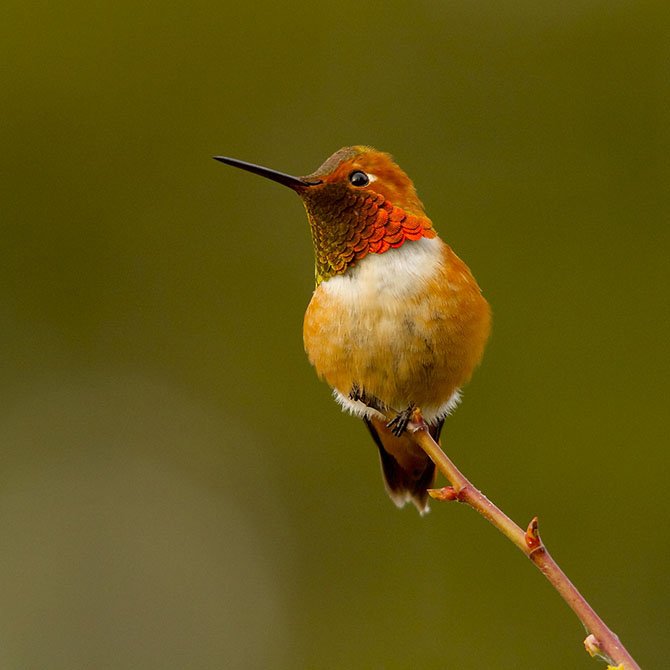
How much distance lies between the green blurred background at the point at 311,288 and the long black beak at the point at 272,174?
10.1ft

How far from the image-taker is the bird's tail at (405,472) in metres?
3.81

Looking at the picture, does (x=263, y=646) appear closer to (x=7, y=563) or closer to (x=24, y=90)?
(x=7, y=563)

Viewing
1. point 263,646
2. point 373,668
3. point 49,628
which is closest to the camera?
point 373,668

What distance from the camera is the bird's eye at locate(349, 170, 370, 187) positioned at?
3.25 m

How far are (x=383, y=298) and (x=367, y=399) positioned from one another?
1.29 ft

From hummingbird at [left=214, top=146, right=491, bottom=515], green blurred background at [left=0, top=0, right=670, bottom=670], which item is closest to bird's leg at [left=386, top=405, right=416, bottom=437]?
hummingbird at [left=214, top=146, right=491, bottom=515]

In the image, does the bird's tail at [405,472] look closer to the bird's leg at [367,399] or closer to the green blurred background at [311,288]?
the bird's leg at [367,399]

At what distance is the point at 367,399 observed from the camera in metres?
3.30

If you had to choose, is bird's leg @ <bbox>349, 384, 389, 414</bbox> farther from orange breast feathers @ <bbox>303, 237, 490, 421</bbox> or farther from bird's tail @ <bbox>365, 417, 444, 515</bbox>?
bird's tail @ <bbox>365, 417, 444, 515</bbox>

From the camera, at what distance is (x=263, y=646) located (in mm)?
7523

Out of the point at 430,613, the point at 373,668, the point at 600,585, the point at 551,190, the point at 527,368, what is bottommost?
the point at 373,668

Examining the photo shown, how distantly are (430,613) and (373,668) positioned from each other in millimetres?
501

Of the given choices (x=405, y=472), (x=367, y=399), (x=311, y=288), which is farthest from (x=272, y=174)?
(x=311, y=288)

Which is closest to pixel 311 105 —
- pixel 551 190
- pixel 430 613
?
pixel 551 190
